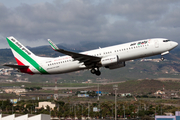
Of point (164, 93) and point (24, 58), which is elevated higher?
point (24, 58)

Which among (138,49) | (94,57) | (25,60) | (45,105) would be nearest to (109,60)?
(94,57)

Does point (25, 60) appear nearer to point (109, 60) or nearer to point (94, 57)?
point (94, 57)

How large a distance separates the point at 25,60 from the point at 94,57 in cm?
1462

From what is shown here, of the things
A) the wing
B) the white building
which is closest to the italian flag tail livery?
the wing

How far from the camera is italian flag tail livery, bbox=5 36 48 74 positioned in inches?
2027

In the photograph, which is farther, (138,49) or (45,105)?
(45,105)

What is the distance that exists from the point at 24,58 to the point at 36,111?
33.8 meters

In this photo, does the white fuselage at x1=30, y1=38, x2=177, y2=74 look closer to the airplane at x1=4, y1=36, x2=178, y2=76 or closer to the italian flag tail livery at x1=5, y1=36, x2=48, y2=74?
the airplane at x1=4, y1=36, x2=178, y2=76

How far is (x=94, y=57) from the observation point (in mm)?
46188

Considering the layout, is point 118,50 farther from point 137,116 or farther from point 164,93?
point 164,93

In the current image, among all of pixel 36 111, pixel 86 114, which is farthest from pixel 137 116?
pixel 36 111

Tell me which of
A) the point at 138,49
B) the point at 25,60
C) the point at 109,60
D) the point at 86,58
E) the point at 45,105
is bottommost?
the point at 45,105

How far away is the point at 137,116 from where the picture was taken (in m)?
80.2

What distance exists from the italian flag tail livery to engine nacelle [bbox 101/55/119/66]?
1121 centimetres
